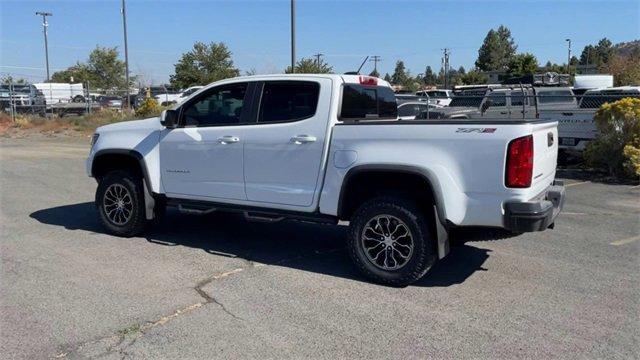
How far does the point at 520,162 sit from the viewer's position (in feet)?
15.5

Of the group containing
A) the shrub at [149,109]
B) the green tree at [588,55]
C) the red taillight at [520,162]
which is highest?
the green tree at [588,55]

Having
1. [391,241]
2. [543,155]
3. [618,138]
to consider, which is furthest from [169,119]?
[618,138]

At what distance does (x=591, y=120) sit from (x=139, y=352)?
11401 millimetres

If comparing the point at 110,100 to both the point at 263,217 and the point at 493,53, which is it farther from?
the point at 493,53

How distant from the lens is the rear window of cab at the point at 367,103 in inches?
231

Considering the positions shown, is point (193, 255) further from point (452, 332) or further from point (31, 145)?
point (31, 145)

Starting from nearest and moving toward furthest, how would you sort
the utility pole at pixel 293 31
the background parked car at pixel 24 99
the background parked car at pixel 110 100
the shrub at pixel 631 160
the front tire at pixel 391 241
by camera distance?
the front tire at pixel 391 241
the shrub at pixel 631 160
the utility pole at pixel 293 31
the background parked car at pixel 24 99
the background parked car at pixel 110 100

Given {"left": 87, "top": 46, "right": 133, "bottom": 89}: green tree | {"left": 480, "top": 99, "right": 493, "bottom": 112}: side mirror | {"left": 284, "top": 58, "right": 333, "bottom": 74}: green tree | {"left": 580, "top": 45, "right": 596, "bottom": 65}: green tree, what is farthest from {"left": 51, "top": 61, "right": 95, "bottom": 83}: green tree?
{"left": 580, "top": 45, "right": 596, "bottom": 65}: green tree

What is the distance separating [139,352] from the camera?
13.0 feet

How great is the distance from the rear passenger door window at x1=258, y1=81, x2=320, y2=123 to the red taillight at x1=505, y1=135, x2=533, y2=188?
6.30 feet

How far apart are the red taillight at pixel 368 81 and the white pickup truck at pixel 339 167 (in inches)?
0.4

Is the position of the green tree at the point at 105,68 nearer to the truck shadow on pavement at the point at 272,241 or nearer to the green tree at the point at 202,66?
the green tree at the point at 202,66

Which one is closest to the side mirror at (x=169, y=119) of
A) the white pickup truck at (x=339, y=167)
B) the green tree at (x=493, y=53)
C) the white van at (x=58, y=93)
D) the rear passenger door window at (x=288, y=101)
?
the white pickup truck at (x=339, y=167)

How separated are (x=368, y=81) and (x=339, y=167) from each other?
49.6 inches
